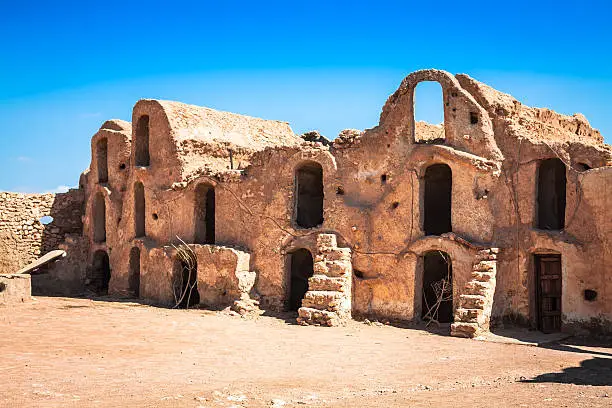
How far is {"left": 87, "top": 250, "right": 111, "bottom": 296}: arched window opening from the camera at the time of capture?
81.9 ft

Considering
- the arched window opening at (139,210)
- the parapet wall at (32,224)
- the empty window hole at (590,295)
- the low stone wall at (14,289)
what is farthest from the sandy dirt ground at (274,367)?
the parapet wall at (32,224)

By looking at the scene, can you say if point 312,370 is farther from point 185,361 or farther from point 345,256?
point 345,256

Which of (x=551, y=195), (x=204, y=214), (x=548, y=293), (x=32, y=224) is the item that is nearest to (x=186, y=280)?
(x=204, y=214)

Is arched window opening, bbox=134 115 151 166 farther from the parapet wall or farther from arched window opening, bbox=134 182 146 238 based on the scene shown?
the parapet wall

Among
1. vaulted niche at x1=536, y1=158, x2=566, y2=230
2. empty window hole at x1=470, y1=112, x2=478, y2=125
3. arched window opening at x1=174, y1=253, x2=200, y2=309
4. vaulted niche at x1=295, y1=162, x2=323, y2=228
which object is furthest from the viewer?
arched window opening at x1=174, y1=253, x2=200, y2=309

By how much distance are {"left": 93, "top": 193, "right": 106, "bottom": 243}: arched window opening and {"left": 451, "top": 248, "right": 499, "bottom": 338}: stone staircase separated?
49.5 feet

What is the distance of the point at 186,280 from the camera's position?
21188 millimetres

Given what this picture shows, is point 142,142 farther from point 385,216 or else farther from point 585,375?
point 585,375

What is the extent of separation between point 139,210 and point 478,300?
12.9 m

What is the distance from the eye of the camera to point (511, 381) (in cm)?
1017

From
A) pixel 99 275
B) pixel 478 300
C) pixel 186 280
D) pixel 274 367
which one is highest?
pixel 478 300

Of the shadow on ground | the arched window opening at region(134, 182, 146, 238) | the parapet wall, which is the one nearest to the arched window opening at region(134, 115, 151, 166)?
the arched window opening at region(134, 182, 146, 238)

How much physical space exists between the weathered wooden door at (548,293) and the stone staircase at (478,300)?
115 cm

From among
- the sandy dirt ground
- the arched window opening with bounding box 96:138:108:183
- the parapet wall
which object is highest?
the arched window opening with bounding box 96:138:108:183
